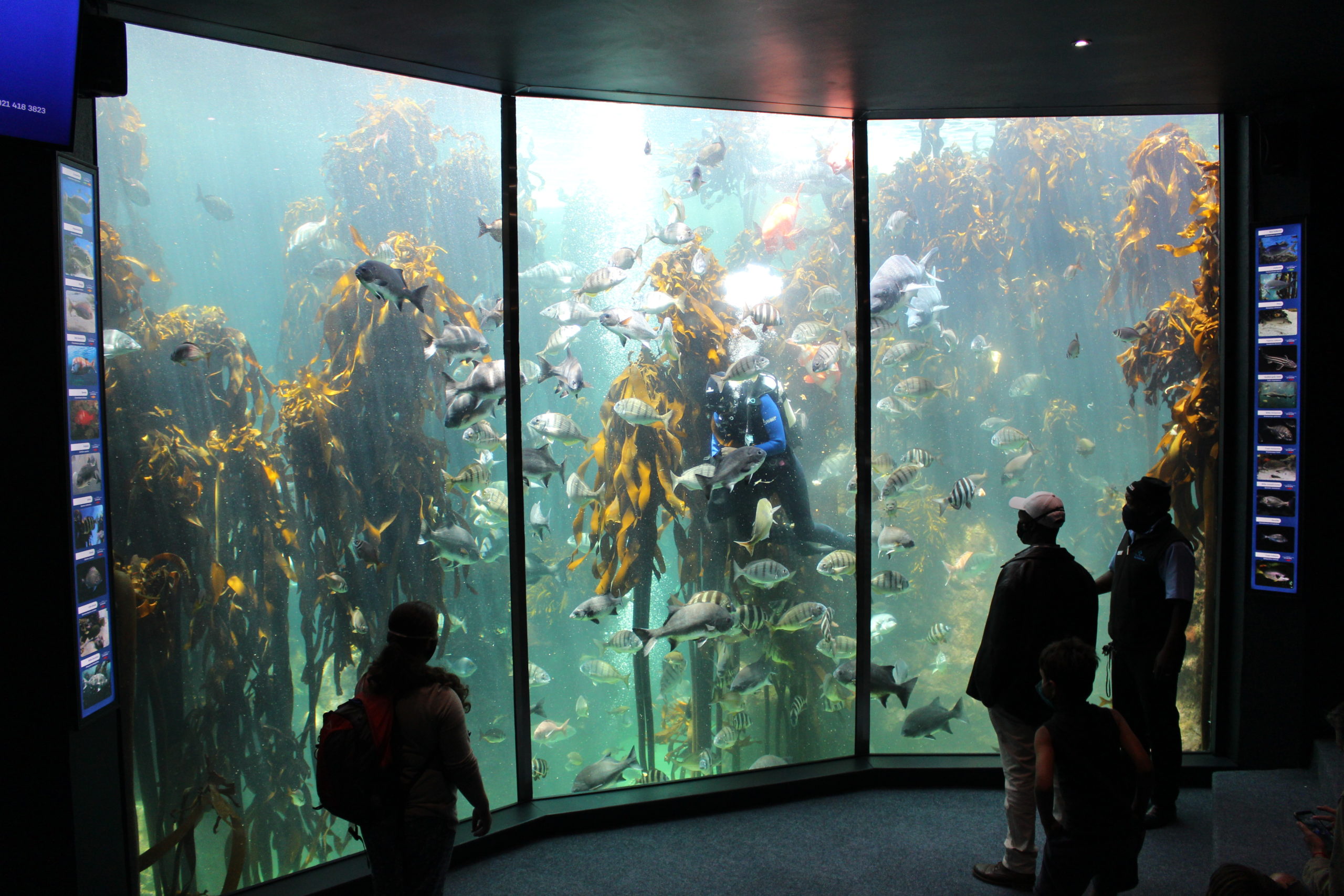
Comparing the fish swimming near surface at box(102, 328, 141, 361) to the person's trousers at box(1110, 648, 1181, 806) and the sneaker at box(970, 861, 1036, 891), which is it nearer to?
the sneaker at box(970, 861, 1036, 891)

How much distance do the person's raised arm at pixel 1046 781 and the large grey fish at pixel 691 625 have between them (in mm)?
1774

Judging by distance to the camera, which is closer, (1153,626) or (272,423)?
(1153,626)

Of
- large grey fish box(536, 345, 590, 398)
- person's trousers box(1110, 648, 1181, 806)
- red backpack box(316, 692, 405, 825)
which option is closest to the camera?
red backpack box(316, 692, 405, 825)

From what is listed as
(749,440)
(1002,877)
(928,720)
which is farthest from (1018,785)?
(749,440)

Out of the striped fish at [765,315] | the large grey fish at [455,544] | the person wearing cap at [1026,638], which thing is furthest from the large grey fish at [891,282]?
the large grey fish at [455,544]

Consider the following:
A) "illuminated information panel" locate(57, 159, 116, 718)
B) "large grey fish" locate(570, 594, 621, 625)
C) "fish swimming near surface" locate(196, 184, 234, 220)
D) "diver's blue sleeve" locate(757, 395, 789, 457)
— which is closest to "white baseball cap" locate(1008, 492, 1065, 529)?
"diver's blue sleeve" locate(757, 395, 789, 457)

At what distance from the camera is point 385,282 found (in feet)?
10.5

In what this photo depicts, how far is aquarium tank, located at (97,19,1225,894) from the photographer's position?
10.8 ft

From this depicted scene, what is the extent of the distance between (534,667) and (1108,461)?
296 inches

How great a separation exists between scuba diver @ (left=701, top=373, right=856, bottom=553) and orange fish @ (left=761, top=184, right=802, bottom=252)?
44.2 inches

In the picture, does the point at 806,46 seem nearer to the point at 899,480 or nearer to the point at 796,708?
the point at 899,480

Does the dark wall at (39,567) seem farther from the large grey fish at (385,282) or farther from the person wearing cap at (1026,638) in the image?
the person wearing cap at (1026,638)

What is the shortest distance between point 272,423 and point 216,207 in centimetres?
134

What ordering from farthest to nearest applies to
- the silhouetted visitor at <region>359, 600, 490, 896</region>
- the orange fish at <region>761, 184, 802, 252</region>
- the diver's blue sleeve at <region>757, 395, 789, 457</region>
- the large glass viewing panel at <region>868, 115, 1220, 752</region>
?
the orange fish at <region>761, 184, 802, 252</region>
the large glass viewing panel at <region>868, 115, 1220, 752</region>
the diver's blue sleeve at <region>757, 395, 789, 457</region>
the silhouetted visitor at <region>359, 600, 490, 896</region>
